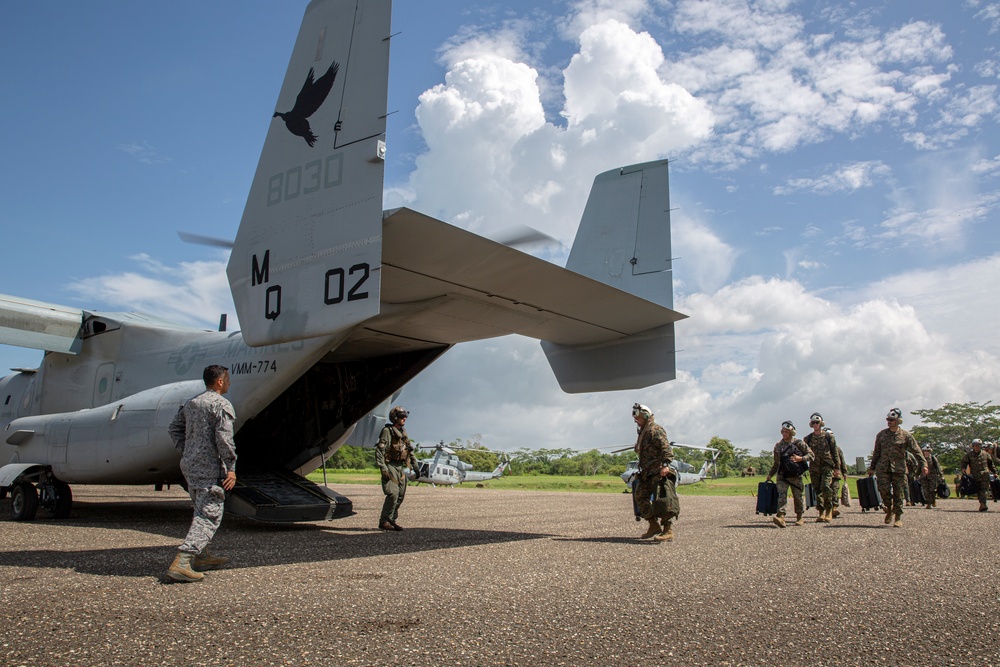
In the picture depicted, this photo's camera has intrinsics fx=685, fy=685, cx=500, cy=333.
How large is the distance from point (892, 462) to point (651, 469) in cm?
514

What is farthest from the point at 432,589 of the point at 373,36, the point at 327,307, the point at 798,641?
the point at 373,36

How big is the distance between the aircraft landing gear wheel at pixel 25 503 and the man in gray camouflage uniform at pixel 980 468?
57.8ft

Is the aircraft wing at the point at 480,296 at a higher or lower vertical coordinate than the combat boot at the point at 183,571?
higher

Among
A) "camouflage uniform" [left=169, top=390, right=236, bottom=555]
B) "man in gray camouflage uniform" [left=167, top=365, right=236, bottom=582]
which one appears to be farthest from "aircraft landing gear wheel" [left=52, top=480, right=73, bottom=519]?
"camouflage uniform" [left=169, top=390, right=236, bottom=555]

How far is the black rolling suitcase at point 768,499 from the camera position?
10.4 m

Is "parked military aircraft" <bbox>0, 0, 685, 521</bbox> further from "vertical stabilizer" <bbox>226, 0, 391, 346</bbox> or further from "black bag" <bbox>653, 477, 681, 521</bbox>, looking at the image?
"black bag" <bbox>653, 477, 681, 521</bbox>

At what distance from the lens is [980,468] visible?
15.1m

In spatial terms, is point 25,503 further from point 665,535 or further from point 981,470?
point 981,470

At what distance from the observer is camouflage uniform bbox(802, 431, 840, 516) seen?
1143cm

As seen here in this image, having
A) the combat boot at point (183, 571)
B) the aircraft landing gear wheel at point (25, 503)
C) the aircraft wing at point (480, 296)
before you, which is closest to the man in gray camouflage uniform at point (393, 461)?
the aircraft wing at point (480, 296)

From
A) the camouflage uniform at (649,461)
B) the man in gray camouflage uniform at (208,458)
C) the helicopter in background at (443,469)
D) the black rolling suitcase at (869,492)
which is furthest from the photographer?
the helicopter in background at (443,469)

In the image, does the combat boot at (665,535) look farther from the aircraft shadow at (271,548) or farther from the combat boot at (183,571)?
the combat boot at (183,571)

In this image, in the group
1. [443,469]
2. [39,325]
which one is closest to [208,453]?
[39,325]

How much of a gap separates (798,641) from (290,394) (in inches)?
358
